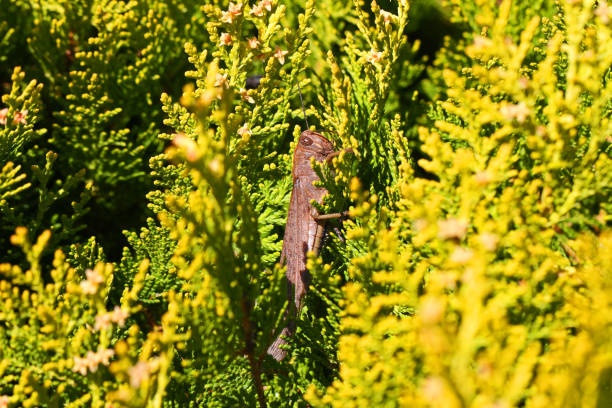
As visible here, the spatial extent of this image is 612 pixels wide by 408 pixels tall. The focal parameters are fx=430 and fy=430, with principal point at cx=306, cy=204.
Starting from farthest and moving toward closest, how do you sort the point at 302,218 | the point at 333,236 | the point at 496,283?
the point at 302,218
the point at 333,236
the point at 496,283

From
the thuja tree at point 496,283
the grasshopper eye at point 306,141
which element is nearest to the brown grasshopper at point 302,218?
the grasshopper eye at point 306,141

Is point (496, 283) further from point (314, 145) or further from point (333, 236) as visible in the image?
point (314, 145)

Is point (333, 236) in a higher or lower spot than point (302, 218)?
lower

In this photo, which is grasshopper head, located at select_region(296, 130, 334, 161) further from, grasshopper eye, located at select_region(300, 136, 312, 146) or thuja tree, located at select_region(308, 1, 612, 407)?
thuja tree, located at select_region(308, 1, 612, 407)

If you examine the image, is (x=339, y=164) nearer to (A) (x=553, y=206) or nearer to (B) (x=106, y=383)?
(A) (x=553, y=206)

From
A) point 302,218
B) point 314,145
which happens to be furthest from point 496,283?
point 314,145

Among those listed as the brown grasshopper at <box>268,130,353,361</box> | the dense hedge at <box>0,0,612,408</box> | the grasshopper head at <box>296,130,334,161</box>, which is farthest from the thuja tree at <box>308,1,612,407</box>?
the grasshopper head at <box>296,130,334,161</box>

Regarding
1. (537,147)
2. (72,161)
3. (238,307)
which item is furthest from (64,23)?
(537,147)

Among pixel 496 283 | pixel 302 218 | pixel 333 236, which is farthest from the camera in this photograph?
pixel 302 218
